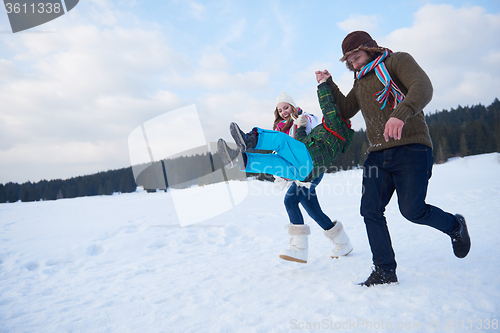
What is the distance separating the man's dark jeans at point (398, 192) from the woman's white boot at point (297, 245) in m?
0.80

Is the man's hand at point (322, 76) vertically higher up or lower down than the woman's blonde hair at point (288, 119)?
higher up

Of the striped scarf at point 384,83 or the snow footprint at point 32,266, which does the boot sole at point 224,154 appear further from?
Result: the snow footprint at point 32,266

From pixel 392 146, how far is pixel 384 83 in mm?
543

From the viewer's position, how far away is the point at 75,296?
235cm

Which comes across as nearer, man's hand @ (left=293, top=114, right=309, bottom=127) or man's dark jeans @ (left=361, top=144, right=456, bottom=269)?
man's dark jeans @ (left=361, top=144, right=456, bottom=269)

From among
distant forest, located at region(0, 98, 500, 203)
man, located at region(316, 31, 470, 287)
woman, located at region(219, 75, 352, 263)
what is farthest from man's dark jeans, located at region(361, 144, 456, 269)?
distant forest, located at region(0, 98, 500, 203)

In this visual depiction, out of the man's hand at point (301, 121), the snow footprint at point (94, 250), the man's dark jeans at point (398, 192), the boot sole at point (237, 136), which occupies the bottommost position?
the snow footprint at point (94, 250)

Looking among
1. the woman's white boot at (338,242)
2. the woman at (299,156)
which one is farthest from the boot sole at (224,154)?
the woman's white boot at (338,242)

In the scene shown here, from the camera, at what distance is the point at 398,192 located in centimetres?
211

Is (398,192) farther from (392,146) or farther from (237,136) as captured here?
(237,136)

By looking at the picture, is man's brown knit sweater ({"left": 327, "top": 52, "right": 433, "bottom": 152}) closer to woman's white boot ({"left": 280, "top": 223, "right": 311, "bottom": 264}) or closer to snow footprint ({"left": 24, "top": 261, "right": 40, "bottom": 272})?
woman's white boot ({"left": 280, "top": 223, "right": 311, "bottom": 264})

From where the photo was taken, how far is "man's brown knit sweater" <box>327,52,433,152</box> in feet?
6.09

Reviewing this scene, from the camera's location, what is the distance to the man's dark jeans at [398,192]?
6.52 ft

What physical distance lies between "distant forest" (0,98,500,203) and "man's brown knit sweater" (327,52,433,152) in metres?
3.47
